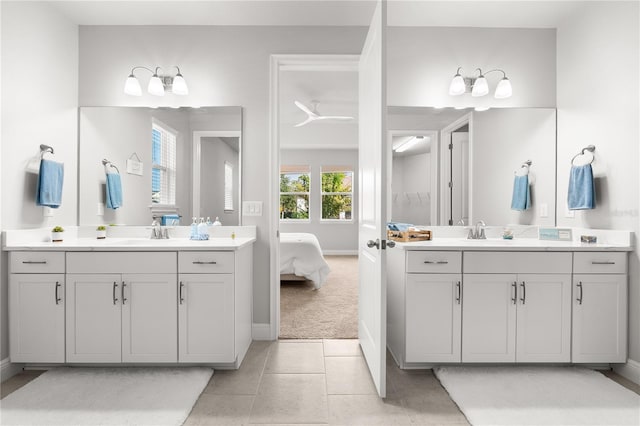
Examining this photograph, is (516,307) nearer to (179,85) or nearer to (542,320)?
(542,320)

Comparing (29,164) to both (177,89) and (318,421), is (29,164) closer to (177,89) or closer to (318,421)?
(177,89)

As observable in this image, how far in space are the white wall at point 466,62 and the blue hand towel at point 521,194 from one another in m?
0.63

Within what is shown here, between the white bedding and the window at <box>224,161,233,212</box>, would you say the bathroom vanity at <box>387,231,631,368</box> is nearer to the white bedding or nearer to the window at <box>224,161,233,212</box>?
the window at <box>224,161,233,212</box>

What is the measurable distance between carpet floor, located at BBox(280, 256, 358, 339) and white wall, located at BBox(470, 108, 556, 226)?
4.96ft

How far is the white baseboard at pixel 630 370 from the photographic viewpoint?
216 centimetres

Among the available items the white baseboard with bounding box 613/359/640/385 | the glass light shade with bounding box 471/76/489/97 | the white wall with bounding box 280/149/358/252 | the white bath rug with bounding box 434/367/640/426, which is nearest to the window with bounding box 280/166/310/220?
the white wall with bounding box 280/149/358/252

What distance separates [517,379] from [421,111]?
2069 mm

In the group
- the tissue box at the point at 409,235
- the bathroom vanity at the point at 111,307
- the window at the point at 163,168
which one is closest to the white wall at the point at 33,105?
the bathroom vanity at the point at 111,307

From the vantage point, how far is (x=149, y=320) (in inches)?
85.4

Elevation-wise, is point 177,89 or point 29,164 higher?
point 177,89

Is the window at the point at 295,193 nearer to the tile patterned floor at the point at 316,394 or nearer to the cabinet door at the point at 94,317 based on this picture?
the tile patterned floor at the point at 316,394

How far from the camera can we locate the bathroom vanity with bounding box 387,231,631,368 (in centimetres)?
220

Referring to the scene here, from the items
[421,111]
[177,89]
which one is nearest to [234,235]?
[177,89]

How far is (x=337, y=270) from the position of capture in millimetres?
5902
